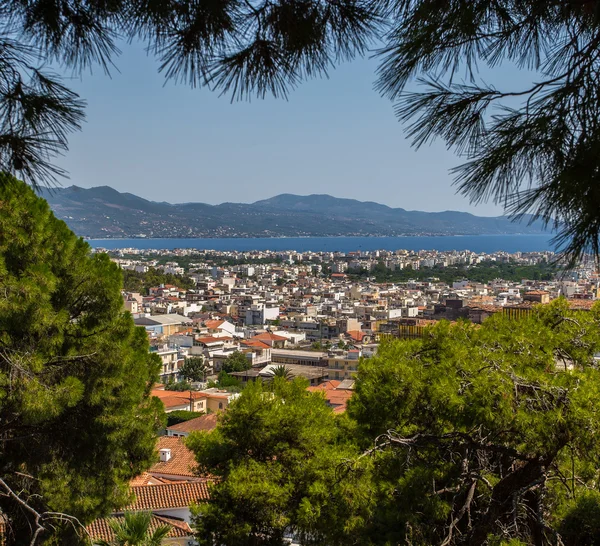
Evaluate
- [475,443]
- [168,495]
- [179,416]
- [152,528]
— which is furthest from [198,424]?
[475,443]

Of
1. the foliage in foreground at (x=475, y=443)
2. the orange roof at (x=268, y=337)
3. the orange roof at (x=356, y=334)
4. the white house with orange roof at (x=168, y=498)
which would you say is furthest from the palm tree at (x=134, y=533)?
the orange roof at (x=356, y=334)

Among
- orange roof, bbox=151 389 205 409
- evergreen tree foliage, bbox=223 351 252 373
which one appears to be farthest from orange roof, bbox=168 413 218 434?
evergreen tree foliage, bbox=223 351 252 373

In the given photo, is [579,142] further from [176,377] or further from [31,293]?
[176,377]

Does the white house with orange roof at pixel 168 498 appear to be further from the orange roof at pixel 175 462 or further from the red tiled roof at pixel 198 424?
the red tiled roof at pixel 198 424

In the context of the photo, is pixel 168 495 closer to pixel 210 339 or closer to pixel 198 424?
pixel 198 424

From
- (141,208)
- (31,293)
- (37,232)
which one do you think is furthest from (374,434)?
(141,208)

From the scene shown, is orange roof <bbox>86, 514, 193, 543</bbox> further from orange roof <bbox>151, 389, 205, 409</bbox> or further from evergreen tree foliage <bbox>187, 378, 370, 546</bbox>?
orange roof <bbox>151, 389, 205, 409</bbox>
